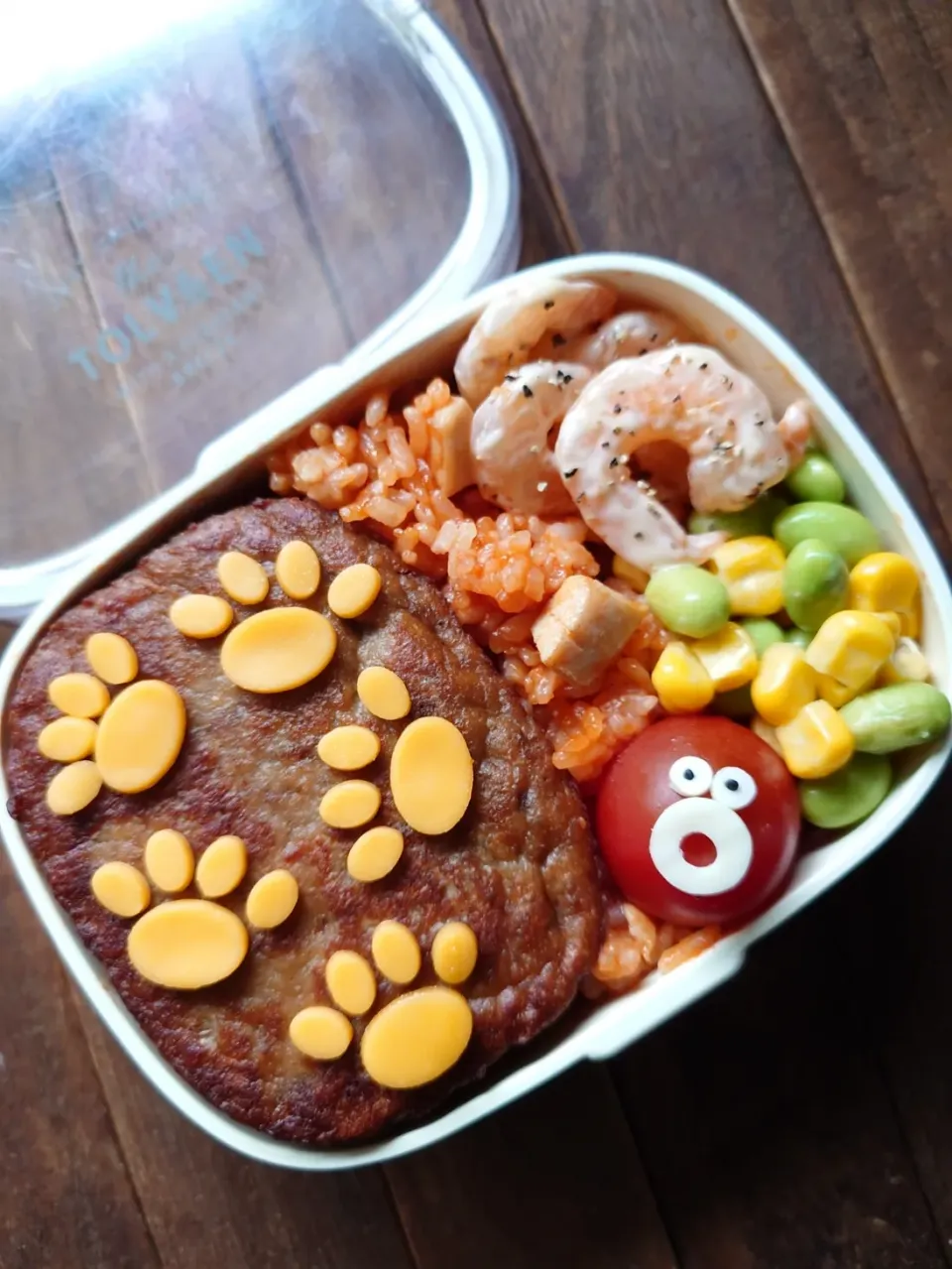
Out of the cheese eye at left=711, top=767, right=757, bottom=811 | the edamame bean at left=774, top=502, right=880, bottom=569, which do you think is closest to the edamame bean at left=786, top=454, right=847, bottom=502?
the edamame bean at left=774, top=502, right=880, bottom=569

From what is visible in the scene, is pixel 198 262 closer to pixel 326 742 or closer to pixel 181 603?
pixel 181 603

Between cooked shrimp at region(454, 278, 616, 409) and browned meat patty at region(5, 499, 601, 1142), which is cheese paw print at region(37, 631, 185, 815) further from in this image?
cooked shrimp at region(454, 278, 616, 409)

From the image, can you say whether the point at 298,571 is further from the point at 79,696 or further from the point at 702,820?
the point at 702,820

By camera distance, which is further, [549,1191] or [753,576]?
[549,1191]

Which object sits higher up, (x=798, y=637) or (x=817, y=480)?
(x=817, y=480)

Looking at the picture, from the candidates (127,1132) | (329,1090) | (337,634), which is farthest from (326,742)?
(127,1132)

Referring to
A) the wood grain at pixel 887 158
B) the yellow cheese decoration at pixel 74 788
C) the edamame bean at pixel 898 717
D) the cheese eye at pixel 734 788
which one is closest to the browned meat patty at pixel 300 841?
the yellow cheese decoration at pixel 74 788

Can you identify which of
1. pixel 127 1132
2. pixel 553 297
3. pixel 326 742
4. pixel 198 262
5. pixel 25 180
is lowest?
pixel 127 1132

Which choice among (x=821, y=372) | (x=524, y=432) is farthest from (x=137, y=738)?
(x=821, y=372)
